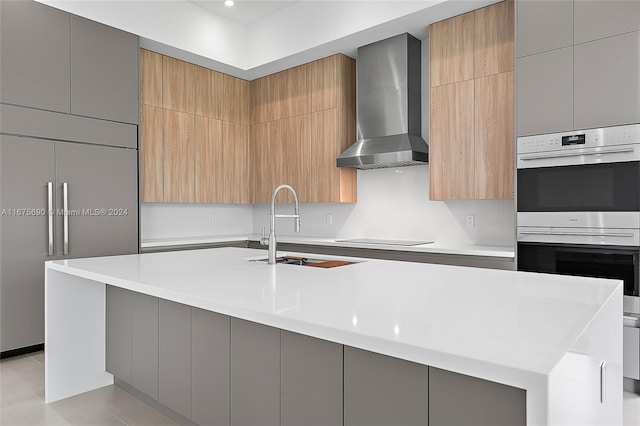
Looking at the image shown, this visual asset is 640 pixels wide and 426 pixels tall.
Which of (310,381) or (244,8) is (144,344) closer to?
(310,381)

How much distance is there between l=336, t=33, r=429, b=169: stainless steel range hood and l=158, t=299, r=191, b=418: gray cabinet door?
242 cm

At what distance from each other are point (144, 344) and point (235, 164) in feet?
10.4

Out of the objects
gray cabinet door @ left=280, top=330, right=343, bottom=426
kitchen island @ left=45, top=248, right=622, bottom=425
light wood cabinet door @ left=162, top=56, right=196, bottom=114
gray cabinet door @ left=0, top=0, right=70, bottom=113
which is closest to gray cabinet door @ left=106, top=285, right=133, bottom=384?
kitchen island @ left=45, top=248, right=622, bottom=425

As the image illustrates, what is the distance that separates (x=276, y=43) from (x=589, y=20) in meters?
2.94

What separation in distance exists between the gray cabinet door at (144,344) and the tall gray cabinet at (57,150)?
4.96 feet

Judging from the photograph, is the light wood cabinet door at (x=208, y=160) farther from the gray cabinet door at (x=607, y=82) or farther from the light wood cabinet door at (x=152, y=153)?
the gray cabinet door at (x=607, y=82)

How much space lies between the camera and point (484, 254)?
320cm

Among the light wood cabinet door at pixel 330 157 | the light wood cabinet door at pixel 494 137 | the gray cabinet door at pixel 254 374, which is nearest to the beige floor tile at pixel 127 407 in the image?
the gray cabinet door at pixel 254 374

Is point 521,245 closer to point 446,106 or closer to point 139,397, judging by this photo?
point 446,106

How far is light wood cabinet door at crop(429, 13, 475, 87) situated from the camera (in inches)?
140

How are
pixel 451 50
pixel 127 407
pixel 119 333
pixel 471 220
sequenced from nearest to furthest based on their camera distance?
pixel 127 407 < pixel 119 333 < pixel 451 50 < pixel 471 220

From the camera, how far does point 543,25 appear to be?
294cm

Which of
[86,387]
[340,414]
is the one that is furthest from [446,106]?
[86,387]

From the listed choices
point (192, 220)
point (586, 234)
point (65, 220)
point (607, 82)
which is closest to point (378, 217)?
point (586, 234)
